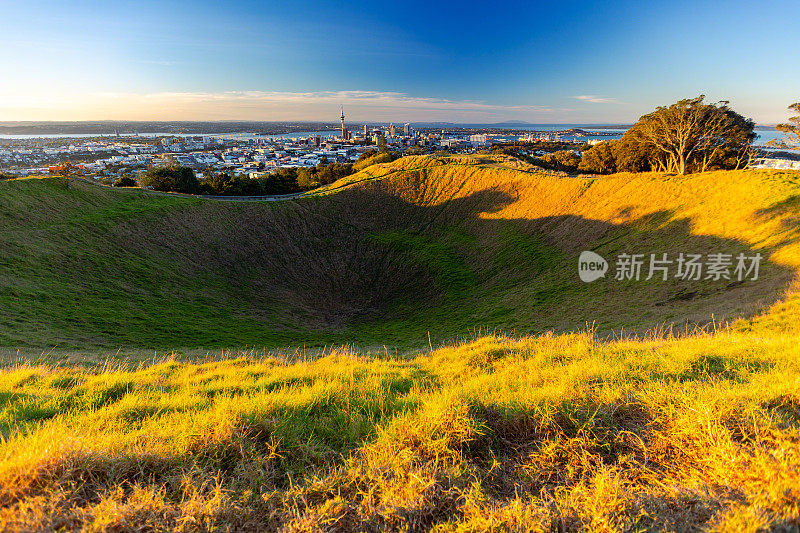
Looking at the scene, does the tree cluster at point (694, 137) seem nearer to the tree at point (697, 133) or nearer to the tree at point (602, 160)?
the tree at point (697, 133)

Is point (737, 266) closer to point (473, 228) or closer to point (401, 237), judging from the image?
point (473, 228)

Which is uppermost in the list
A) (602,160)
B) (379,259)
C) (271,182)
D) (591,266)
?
(602,160)

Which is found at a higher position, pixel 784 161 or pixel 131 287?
pixel 784 161

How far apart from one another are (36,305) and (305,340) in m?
12.3

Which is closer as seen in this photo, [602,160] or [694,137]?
[694,137]

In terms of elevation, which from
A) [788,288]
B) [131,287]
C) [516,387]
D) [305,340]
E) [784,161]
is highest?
[784,161]

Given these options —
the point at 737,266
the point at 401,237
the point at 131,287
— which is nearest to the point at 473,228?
the point at 401,237

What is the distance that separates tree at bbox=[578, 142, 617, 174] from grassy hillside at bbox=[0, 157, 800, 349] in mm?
23035

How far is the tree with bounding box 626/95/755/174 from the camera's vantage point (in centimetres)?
3738

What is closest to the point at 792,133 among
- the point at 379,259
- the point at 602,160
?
the point at 602,160

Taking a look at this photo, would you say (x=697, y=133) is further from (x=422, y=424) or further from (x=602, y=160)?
(x=422, y=424)

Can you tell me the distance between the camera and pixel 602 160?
2159 inches

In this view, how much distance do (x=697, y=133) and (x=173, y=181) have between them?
71664 mm

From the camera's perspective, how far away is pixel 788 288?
1327cm
